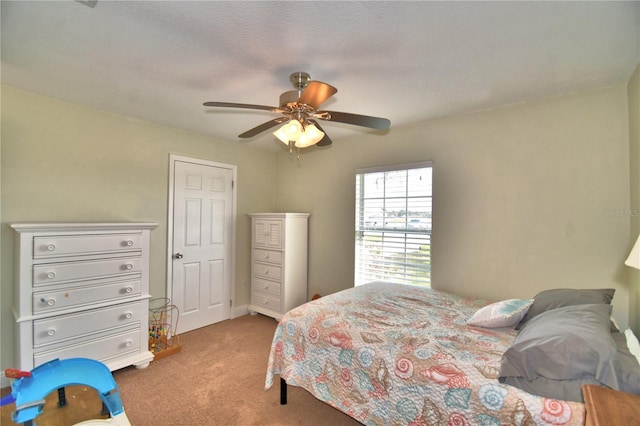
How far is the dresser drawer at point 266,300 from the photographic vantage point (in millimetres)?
3697

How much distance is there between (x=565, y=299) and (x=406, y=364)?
1.14 m

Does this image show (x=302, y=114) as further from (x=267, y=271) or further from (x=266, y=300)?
(x=266, y=300)

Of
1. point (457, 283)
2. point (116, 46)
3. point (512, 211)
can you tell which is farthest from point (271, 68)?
point (457, 283)

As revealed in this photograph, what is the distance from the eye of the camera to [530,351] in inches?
50.8

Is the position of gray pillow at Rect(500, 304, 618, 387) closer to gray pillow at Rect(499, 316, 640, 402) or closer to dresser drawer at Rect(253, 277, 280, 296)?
gray pillow at Rect(499, 316, 640, 402)

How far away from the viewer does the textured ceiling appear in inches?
55.6

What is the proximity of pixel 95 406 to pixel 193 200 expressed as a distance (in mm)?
2450

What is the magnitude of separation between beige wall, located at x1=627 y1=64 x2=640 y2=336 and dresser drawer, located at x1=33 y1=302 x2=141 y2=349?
3.82 m

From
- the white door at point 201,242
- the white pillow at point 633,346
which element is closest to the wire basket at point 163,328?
the white door at point 201,242

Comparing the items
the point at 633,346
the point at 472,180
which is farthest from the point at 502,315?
the point at 472,180

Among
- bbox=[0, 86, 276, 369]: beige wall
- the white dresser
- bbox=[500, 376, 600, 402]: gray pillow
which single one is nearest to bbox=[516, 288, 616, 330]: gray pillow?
bbox=[500, 376, 600, 402]: gray pillow

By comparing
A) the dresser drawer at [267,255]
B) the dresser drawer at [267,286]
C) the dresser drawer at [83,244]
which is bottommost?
the dresser drawer at [267,286]

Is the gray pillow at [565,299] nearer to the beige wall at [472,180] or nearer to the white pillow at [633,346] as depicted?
the white pillow at [633,346]

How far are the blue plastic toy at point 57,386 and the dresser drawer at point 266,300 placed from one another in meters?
2.46
